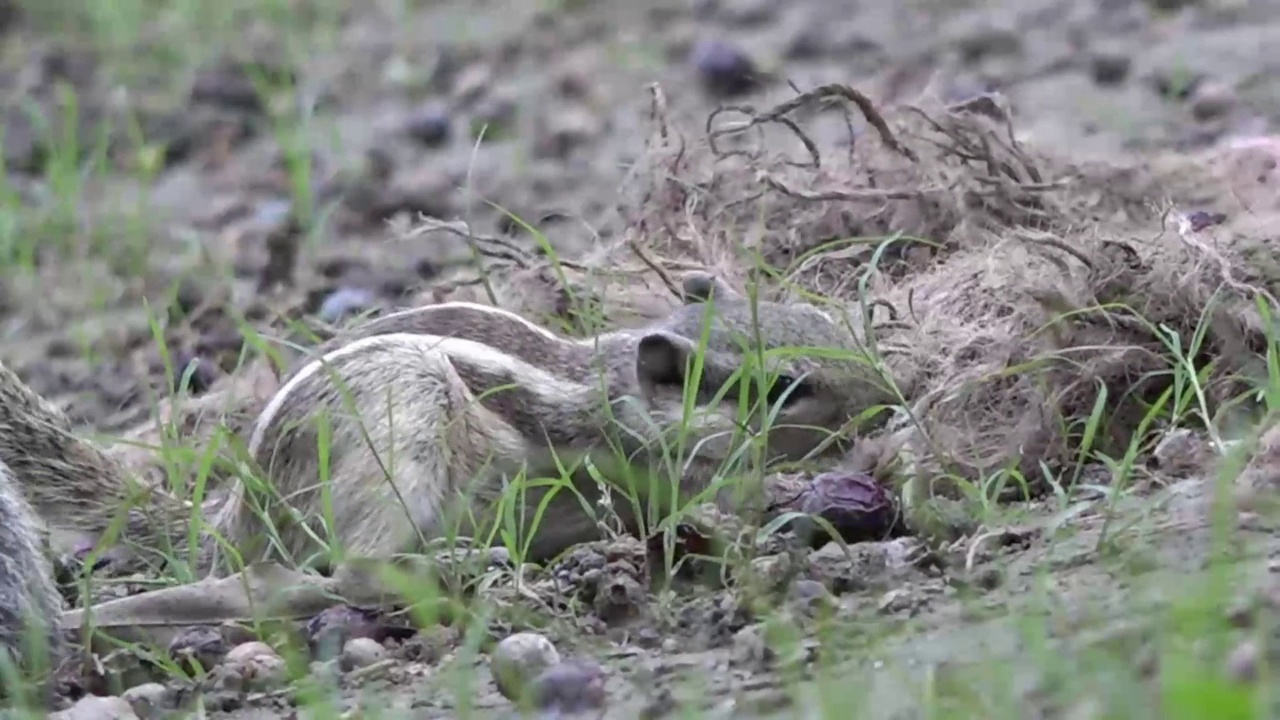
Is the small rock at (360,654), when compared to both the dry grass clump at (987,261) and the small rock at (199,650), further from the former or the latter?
the dry grass clump at (987,261)

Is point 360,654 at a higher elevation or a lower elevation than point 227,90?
higher

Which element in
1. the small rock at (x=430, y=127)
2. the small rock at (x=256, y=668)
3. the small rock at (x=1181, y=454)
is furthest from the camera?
the small rock at (x=430, y=127)

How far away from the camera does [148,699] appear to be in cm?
292

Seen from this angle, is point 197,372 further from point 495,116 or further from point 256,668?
point 495,116

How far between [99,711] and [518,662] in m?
0.61

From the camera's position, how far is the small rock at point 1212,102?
19.5 ft

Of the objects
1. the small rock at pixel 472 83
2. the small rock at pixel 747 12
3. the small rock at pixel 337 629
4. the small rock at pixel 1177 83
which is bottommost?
the small rock at pixel 472 83

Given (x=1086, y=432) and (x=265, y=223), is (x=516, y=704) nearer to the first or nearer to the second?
(x=1086, y=432)

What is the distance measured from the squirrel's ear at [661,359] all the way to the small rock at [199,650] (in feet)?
3.65

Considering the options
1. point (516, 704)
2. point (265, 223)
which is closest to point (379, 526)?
point (516, 704)

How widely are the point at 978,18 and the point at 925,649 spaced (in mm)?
5709

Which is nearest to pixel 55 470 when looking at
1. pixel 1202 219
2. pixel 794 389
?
pixel 794 389

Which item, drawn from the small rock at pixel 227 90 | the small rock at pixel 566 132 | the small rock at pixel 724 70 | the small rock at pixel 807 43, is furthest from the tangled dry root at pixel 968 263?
the small rock at pixel 227 90

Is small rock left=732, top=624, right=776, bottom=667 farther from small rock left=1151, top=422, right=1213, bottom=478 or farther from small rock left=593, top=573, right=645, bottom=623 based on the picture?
small rock left=1151, top=422, right=1213, bottom=478
